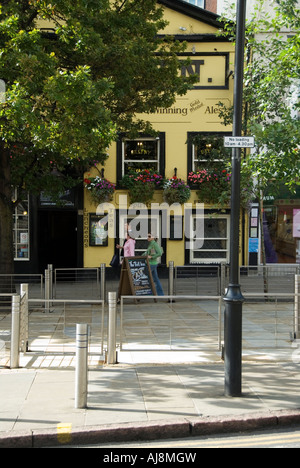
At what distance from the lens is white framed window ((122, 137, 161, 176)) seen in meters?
18.9

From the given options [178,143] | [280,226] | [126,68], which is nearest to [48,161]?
[126,68]

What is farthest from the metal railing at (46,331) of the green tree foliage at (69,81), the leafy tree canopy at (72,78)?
the leafy tree canopy at (72,78)

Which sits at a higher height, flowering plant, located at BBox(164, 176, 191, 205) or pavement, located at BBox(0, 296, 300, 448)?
flowering plant, located at BBox(164, 176, 191, 205)

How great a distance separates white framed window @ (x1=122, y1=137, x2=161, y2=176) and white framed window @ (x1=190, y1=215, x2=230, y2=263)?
104 inches

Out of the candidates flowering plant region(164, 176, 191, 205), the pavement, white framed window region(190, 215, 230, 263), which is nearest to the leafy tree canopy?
the pavement

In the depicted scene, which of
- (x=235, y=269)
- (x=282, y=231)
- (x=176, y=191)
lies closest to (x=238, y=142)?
(x=235, y=269)

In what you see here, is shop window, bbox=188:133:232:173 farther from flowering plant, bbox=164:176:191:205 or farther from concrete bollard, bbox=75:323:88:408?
concrete bollard, bbox=75:323:88:408

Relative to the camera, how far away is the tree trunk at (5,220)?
12.5 meters

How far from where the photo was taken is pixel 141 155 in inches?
750

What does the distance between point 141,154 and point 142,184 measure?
1441 mm

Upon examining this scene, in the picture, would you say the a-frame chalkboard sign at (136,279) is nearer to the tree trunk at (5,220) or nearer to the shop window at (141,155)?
the tree trunk at (5,220)

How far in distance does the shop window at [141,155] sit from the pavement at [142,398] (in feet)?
37.4

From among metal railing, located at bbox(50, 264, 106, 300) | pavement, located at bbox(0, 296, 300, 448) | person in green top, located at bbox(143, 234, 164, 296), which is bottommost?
pavement, located at bbox(0, 296, 300, 448)

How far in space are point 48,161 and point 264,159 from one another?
18.3 ft
